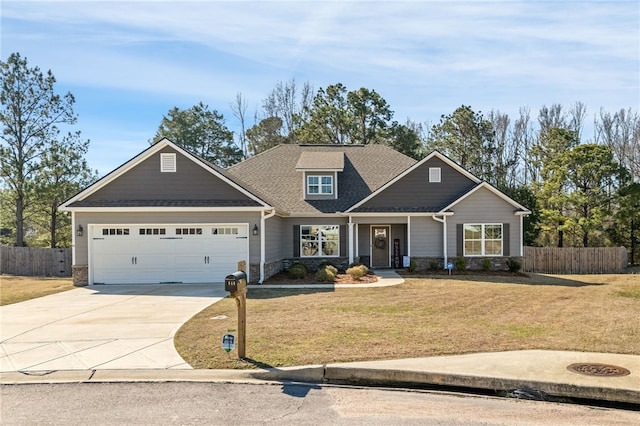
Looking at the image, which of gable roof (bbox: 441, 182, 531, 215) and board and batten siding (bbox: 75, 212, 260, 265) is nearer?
board and batten siding (bbox: 75, 212, 260, 265)

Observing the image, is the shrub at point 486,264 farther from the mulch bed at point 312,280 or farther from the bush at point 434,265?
the mulch bed at point 312,280

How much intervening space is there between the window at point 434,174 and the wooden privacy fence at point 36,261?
18.3 meters

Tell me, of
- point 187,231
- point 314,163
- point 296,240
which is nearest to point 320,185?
point 314,163

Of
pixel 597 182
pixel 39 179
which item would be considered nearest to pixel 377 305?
pixel 597 182

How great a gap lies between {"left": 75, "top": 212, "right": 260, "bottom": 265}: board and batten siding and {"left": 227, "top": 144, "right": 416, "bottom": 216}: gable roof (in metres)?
3.47

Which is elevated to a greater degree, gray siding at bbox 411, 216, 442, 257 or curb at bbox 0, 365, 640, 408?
gray siding at bbox 411, 216, 442, 257

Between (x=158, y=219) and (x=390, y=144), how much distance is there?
2319cm

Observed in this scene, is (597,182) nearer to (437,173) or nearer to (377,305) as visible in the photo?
(437,173)

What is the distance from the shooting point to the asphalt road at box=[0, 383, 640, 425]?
5.18 meters

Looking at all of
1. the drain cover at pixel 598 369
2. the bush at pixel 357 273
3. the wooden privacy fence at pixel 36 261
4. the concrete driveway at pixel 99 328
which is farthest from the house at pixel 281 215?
the drain cover at pixel 598 369

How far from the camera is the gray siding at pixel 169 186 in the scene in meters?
18.1

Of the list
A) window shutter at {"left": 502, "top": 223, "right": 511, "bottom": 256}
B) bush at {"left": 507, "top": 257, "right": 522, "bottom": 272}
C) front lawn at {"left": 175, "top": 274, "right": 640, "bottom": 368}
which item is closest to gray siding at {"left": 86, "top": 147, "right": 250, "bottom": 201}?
front lawn at {"left": 175, "top": 274, "right": 640, "bottom": 368}

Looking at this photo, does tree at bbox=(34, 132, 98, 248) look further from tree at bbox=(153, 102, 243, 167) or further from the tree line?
tree at bbox=(153, 102, 243, 167)

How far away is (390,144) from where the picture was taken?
37219mm
